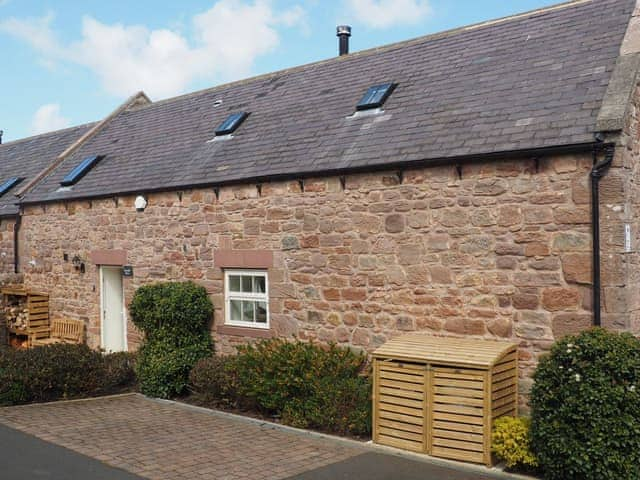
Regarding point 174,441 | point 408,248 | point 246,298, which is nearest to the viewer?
point 174,441

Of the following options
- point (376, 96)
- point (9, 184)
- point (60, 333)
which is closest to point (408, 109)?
point (376, 96)

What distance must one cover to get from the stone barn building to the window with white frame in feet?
0.13

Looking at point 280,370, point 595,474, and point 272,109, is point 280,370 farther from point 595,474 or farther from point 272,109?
point 272,109

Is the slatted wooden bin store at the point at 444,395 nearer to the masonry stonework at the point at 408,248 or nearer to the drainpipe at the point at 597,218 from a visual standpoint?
the masonry stonework at the point at 408,248

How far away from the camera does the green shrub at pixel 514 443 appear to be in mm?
6992

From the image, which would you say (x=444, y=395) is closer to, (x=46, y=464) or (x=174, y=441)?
(x=174, y=441)

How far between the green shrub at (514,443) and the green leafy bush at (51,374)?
6.89 meters

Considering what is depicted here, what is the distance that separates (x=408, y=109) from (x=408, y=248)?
2.57 m

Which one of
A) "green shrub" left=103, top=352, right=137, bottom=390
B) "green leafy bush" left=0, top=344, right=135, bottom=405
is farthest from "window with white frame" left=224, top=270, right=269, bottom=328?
"green leafy bush" left=0, top=344, right=135, bottom=405

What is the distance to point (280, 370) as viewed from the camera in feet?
30.6

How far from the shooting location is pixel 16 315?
635 inches

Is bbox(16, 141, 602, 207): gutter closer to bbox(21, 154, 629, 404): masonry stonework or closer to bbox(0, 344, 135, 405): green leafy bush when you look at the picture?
bbox(21, 154, 629, 404): masonry stonework

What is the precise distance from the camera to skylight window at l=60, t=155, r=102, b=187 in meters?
15.6

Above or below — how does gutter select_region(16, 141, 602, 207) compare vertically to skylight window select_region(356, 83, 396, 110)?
below
